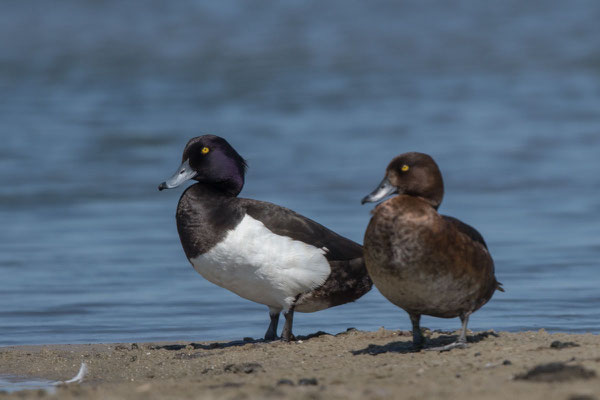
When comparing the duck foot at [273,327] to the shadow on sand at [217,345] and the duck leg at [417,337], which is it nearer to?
the shadow on sand at [217,345]

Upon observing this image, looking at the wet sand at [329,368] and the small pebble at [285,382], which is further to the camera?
the small pebble at [285,382]

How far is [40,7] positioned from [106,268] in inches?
1170

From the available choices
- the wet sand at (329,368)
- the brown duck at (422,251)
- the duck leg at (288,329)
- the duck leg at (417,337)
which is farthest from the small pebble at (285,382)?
the duck leg at (288,329)

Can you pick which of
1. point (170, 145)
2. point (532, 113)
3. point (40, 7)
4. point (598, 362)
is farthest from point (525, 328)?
point (40, 7)

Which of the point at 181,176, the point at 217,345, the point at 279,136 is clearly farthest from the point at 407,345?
the point at 279,136

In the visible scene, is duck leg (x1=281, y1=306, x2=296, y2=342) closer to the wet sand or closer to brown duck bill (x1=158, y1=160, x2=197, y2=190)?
the wet sand

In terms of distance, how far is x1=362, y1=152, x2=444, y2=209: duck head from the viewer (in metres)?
5.93

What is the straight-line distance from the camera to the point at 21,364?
6.68 m

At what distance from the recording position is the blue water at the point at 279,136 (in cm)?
884

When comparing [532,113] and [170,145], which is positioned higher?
[532,113]

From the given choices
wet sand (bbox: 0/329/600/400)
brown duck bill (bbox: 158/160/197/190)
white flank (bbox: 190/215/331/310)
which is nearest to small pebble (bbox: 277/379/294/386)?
wet sand (bbox: 0/329/600/400)

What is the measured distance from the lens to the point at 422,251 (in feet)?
18.3

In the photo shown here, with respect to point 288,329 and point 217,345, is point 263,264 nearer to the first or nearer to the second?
point 288,329

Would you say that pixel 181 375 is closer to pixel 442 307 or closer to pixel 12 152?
pixel 442 307
